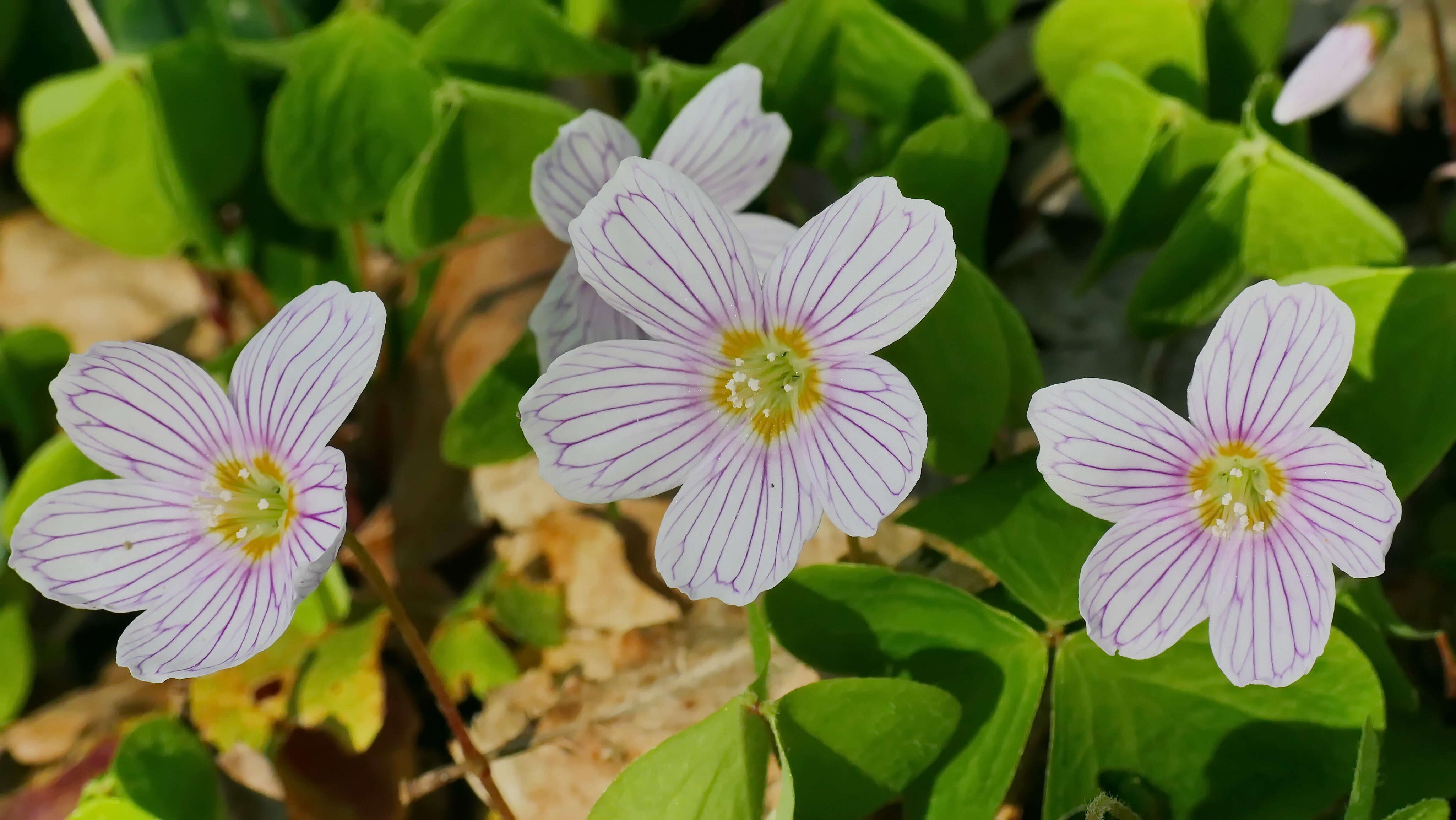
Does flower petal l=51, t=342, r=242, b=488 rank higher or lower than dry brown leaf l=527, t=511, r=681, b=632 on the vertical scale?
higher

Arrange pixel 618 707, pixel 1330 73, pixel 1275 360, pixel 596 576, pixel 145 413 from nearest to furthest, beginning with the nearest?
pixel 1275 360 → pixel 145 413 → pixel 1330 73 → pixel 618 707 → pixel 596 576

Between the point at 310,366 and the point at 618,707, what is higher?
the point at 310,366

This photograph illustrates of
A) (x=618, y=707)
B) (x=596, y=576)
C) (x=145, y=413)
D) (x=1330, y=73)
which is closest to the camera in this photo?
(x=145, y=413)

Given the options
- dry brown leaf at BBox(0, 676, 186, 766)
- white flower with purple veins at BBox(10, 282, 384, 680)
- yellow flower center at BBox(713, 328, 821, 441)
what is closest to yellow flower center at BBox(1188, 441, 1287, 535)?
yellow flower center at BBox(713, 328, 821, 441)

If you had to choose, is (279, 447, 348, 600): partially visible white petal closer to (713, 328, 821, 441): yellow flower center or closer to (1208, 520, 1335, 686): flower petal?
(713, 328, 821, 441): yellow flower center

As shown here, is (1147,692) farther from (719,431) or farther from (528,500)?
(528,500)

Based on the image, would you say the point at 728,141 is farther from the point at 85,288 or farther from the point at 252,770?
the point at 85,288

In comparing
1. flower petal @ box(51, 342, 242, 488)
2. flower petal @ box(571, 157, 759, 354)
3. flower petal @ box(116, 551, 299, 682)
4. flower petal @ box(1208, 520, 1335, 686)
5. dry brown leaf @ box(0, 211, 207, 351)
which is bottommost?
dry brown leaf @ box(0, 211, 207, 351)

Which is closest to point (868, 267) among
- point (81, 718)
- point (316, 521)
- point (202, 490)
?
point (316, 521)
